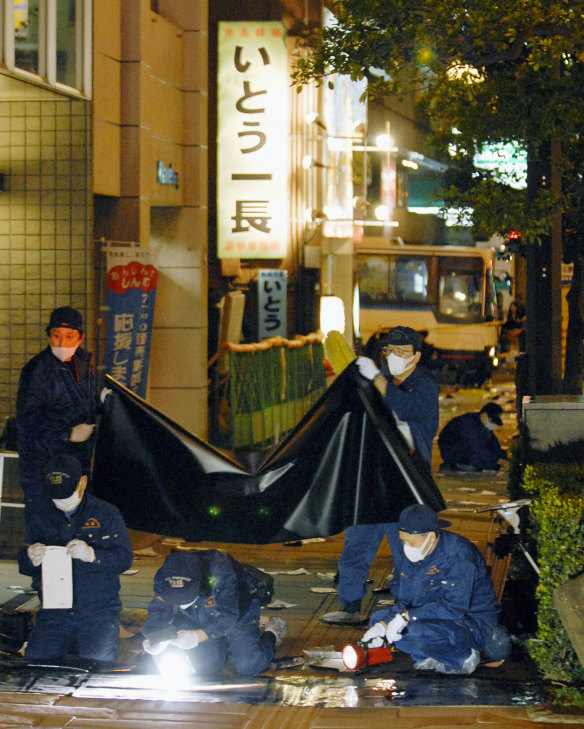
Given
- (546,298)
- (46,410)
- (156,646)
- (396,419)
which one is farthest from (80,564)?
(546,298)

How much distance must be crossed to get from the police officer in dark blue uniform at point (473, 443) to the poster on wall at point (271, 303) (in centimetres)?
455

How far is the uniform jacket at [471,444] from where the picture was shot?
13781 mm

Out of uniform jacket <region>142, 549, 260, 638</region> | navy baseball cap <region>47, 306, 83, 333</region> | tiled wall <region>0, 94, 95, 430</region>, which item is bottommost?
uniform jacket <region>142, 549, 260, 638</region>

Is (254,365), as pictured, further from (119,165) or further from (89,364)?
(89,364)

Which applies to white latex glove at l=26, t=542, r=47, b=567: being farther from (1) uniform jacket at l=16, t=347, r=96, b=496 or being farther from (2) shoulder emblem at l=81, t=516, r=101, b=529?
(1) uniform jacket at l=16, t=347, r=96, b=496

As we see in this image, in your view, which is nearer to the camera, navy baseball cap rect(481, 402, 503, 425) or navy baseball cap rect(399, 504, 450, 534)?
navy baseball cap rect(399, 504, 450, 534)

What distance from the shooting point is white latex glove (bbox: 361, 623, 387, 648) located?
6.43 meters

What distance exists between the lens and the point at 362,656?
A: 623 cm

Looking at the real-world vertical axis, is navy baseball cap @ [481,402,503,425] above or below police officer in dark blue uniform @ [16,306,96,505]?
below

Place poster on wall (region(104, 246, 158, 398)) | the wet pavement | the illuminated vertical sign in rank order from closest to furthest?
1. the wet pavement
2. poster on wall (region(104, 246, 158, 398))
3. the illuminated vertical sign

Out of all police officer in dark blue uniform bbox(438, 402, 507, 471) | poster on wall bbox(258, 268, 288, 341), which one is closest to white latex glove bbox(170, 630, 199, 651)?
police officer in dark blue uniform bbox(438, 402, 507, 471)

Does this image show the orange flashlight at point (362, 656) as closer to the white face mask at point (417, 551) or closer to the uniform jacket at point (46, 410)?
the white face mask at point (417, 551)

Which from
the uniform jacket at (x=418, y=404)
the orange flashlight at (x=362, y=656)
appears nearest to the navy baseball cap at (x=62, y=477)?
the orange flashlight at (x=362, y=656)

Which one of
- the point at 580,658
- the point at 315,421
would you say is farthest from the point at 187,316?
the point at 580,658
